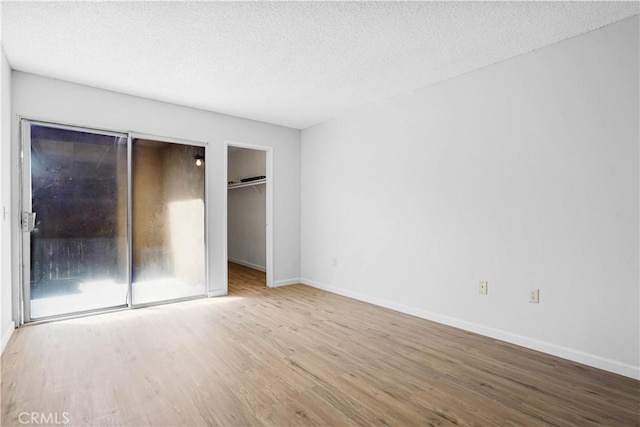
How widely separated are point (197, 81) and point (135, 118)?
105 cm

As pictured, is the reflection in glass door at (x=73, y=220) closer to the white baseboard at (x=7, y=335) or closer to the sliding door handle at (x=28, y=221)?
the sliding door handle at (x=28, y=221)

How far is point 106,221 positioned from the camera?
12.5 ft

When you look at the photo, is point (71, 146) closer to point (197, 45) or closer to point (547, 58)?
point (197, 45)

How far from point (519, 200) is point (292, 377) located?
7.72 feet

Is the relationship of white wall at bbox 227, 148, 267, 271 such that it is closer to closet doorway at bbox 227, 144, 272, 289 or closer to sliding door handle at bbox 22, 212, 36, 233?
closet doorway at bbox 227, 144, 272, 289

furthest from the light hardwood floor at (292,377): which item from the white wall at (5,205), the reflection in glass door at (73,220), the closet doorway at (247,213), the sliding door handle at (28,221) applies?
the closet doorway at (247,213)

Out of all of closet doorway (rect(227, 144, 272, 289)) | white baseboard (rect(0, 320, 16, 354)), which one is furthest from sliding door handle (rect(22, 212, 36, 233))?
closet doorway (rect(227, 144, 272, 289))

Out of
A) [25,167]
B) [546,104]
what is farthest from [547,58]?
[25,167]

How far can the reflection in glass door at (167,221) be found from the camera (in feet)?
13.2

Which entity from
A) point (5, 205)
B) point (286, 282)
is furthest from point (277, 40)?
point (286, 282)

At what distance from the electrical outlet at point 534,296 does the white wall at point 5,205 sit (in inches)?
170

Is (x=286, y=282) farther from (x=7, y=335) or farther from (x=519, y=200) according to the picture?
(x=519, y=200)

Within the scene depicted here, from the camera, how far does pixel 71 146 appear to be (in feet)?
11.8

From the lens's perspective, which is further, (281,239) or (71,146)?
(281,239)
